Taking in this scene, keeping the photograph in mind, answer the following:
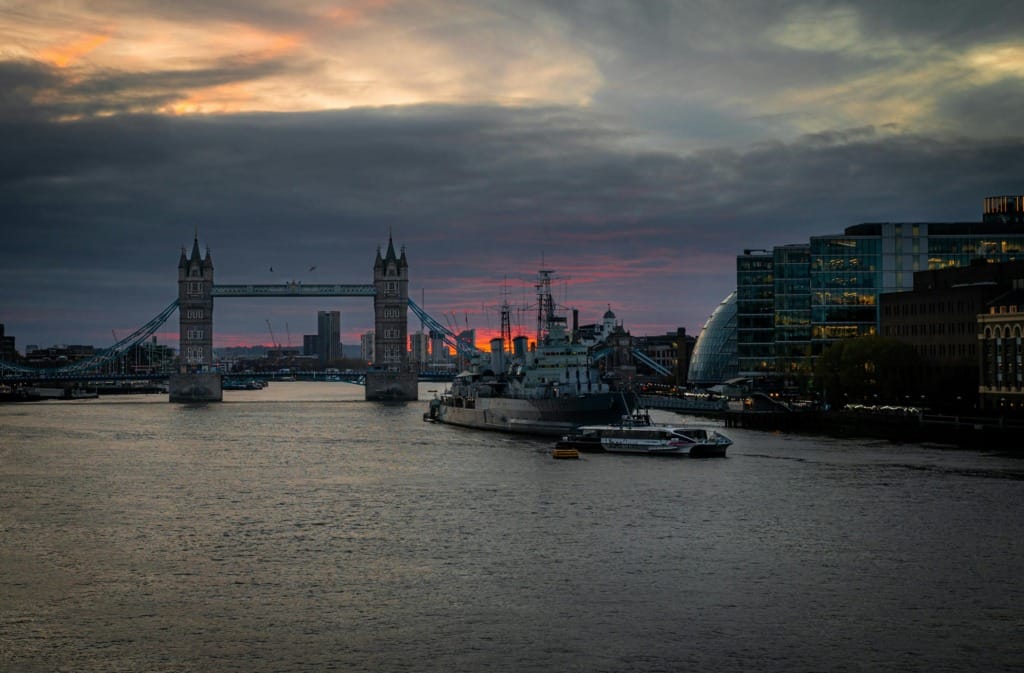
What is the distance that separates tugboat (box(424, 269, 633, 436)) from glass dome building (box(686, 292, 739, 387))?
198ft

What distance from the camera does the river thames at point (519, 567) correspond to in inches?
1065

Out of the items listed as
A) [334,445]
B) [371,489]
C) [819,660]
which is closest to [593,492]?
[371,489]

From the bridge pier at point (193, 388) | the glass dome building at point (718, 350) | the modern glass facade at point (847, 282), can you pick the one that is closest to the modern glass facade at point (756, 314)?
the modern glass facade at point (847, 282)

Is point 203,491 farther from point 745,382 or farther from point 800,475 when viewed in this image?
point 745,382

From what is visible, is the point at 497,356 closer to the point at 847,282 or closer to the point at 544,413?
the point at 544,413

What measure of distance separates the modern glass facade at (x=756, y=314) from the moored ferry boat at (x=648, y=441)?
201 ft

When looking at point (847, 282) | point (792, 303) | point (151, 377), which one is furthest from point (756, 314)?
point (151, 377)

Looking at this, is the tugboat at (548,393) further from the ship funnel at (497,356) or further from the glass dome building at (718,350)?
the glass dome building at (718,350)

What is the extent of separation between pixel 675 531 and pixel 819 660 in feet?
51.8

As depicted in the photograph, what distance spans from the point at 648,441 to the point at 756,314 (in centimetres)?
6859

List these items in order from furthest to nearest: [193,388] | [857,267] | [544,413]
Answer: [193,388], [857,267], [544,413]

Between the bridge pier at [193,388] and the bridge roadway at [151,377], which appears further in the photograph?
the bridge pier at [193,388]

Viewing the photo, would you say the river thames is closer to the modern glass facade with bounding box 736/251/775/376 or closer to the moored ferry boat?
the moored ferry boat

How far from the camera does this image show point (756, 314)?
138 metres
